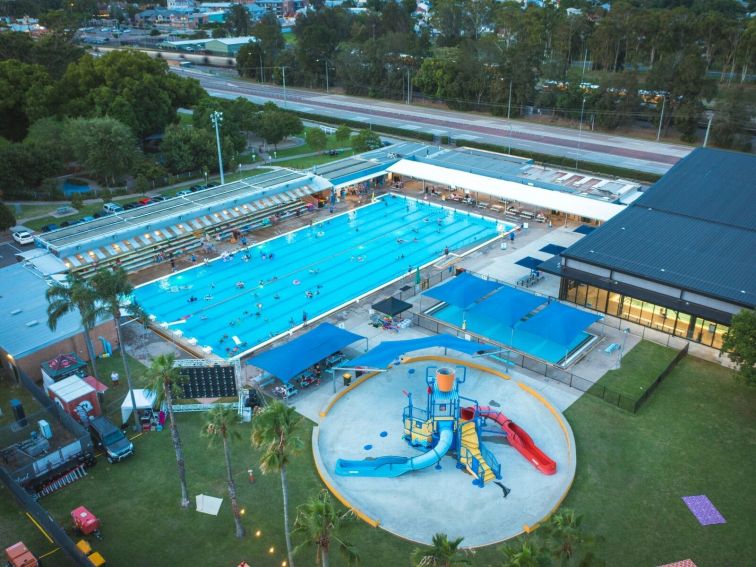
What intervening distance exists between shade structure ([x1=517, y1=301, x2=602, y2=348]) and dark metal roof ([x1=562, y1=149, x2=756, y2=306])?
4.39 meters

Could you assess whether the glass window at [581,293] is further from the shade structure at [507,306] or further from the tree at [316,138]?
the tree at [316,138]

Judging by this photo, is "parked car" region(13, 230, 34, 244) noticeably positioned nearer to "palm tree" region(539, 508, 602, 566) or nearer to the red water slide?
the red water slide

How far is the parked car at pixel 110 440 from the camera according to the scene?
27.6 m

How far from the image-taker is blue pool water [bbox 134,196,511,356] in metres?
41.2

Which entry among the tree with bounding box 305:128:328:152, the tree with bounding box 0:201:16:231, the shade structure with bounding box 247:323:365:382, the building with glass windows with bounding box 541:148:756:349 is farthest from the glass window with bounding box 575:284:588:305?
A: the tree with bounding box 0:201:16:231

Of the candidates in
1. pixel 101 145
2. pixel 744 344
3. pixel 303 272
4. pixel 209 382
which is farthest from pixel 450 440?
pixel 101 145

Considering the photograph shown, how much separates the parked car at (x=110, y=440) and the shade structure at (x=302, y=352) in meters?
7.17

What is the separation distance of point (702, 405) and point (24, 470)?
1263 inches

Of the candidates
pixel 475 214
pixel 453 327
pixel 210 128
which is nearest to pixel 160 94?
pixel 210 128

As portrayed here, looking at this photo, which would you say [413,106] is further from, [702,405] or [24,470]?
[24,470]

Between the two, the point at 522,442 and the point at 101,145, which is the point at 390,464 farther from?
the point at 101,145

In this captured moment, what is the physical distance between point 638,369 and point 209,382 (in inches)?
928

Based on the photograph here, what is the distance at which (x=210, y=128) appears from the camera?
69.4 metres

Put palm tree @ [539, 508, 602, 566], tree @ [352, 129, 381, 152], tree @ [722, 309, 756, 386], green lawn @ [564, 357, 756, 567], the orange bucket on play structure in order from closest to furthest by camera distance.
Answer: palm tree @ [539, 508, 602, 566]
green lawn @ [564, 357, 756, 567]
the orange bucket on play structure
tree @ [722, 309, 756, 386]
tree @ [352, 129, 381, 152]
